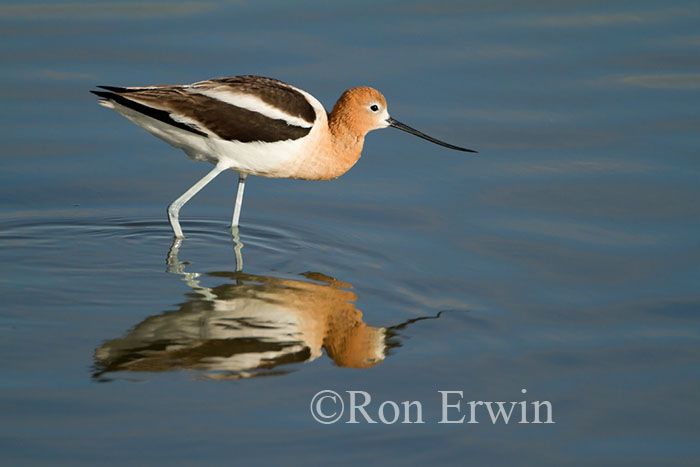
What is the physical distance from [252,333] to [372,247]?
1684mm

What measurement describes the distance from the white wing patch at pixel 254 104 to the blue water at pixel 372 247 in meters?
0.95

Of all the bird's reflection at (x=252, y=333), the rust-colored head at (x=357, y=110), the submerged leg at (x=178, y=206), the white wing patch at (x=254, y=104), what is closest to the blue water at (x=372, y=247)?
the bird's reflection at (x=252, y=333)

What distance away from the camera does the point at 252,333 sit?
661 cm

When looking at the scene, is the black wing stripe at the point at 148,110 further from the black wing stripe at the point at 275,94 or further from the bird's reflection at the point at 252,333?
the bird's reflection at the point at 252,333

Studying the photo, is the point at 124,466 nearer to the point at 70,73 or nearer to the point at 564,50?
the point at 70,73

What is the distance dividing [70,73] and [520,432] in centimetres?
691

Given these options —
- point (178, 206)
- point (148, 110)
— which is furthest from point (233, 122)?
point (178, 206)

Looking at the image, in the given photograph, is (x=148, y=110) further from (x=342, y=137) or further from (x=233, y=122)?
(x=342, y=137)

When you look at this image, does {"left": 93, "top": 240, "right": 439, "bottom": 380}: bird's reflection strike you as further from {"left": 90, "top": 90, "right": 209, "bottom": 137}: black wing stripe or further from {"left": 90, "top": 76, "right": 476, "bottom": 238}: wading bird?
{"left": 90, "top": 90, "right": 209, "bottom": 137}: black wing stripe

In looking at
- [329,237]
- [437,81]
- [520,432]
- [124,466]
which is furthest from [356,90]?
[124,466]

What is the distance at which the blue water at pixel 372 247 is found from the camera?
5.68 metres

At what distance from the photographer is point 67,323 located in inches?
261

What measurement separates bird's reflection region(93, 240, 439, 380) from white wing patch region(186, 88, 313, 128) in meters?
1.15

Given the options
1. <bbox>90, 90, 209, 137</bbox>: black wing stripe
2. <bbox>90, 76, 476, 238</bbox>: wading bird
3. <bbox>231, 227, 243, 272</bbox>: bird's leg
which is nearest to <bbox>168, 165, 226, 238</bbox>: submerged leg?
<bbox>90, 76, 476, 238</bbox>: wading bird
